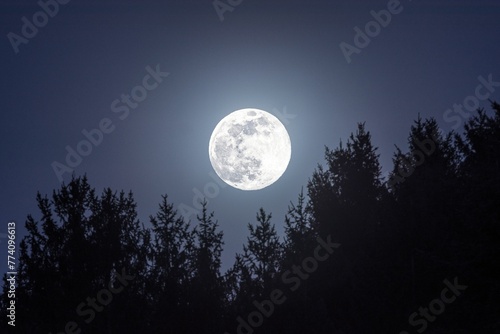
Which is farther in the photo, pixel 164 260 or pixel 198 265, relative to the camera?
pixel 164 260

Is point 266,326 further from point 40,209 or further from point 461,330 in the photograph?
point 40,209

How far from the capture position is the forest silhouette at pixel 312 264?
874 inches

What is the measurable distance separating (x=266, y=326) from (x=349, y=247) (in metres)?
10.7

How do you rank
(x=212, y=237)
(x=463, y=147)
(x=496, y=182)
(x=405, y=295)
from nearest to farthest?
(x=496, y=182) → (x=405, y=295) → (x=212, y=237) → (x=463, y=147)

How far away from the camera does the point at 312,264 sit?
27.4 metres

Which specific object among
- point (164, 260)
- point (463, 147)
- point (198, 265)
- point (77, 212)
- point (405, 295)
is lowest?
point (405, 295)

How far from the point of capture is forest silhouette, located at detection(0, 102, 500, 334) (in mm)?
22188

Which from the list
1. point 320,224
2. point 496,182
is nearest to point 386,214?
point 320,224

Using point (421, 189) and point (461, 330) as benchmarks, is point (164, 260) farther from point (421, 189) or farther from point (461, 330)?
point (461, 330)

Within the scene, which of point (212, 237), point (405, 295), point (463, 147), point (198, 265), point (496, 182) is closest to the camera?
point (496, 182)

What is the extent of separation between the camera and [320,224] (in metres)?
34.2

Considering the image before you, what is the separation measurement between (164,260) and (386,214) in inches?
557

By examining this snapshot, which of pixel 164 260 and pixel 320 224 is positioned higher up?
pixel 164 260

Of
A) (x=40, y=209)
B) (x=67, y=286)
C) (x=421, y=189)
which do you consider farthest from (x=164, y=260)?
(x=421, y=189)
